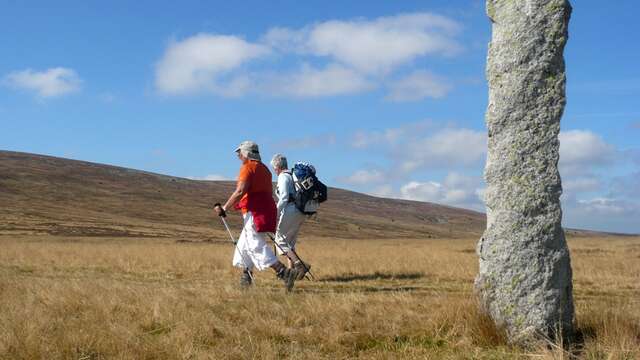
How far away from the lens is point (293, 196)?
11.8 m

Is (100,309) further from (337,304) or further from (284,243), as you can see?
(284,243)

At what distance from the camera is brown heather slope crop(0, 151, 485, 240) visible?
63.1 m

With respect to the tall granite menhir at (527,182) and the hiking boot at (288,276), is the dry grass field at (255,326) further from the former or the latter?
the hiking boot at (288,276)

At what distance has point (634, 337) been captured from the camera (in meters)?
6.39

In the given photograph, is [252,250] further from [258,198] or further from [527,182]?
[527,182]

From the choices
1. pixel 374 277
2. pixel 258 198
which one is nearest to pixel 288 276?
pixel 258 198

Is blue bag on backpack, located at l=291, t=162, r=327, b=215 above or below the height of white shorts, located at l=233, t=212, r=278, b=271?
above

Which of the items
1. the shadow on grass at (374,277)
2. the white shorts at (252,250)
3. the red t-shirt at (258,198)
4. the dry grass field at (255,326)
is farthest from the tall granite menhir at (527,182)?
the shadow on grass at (374,277)

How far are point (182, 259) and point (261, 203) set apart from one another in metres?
6.50

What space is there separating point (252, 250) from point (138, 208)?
82.6m

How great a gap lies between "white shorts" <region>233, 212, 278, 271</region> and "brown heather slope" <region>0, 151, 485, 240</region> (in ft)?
136

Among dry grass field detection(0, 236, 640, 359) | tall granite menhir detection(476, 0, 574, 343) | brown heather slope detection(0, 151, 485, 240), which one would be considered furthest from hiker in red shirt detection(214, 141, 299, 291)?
brown heather slope detection(0, 151, 485, 240)

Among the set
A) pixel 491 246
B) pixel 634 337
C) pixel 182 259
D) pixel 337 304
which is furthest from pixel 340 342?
pixel 182 259

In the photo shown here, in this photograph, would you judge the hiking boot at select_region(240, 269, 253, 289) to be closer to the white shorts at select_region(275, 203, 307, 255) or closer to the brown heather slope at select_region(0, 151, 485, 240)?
the white shorts at select_region(275, 203, 307, 255)
